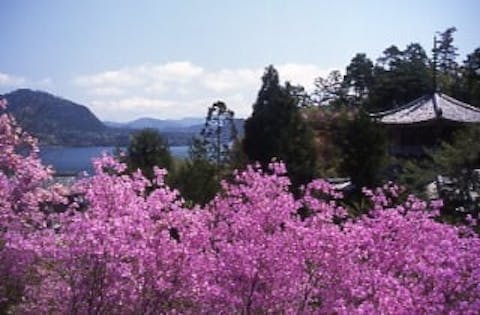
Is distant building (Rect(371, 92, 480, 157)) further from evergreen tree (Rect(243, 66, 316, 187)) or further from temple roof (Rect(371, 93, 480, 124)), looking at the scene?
evergreen tree (Rect(243, 66, 316, 187))

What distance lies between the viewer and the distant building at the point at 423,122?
25.4m

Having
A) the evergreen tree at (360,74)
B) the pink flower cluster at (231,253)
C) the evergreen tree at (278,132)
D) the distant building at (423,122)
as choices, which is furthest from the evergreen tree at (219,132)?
the pink flower cluster at (231,253)

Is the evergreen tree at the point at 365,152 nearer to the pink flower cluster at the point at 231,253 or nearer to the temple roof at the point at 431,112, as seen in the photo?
the temple roof at the point at 431,112

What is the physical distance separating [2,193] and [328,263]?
3.62 metres

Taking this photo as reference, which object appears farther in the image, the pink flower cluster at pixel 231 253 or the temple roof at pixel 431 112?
the temple roof at pixel 431 112

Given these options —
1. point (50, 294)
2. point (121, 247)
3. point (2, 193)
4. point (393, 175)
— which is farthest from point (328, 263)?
point (393, 175)

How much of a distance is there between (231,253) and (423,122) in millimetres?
22063

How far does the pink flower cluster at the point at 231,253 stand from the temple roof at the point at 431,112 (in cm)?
2097

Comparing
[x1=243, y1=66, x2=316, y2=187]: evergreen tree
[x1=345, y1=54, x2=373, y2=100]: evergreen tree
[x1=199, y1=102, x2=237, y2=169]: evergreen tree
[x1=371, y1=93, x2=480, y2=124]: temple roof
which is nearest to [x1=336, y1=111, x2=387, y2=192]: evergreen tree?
[x1=243, y1=66, x2=316, y2=187]: evergreen tree

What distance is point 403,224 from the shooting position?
16.9 feet

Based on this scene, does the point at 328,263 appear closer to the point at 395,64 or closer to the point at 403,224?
the point at 403,224

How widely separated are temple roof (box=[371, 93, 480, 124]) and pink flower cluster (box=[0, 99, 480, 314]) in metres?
21.0

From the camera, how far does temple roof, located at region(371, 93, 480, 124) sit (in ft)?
83.4

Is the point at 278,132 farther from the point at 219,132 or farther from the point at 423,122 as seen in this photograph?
the point at 219,132
